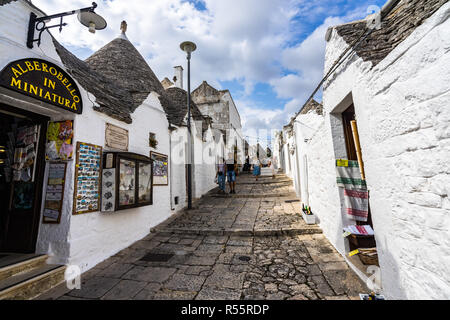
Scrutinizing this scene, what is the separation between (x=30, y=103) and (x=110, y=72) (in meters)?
5.02

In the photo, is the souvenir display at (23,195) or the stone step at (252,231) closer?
the souvenir display at (23,195)

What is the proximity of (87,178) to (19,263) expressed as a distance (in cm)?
159

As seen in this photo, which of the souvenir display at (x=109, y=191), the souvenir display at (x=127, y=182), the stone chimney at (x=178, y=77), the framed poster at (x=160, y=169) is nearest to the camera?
the souvenir display at (x=109, y=191)

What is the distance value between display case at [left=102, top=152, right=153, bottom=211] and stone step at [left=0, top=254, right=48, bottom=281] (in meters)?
1.21

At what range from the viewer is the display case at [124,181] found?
4.09m

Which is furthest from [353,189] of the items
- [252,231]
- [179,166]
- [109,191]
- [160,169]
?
[179,166]

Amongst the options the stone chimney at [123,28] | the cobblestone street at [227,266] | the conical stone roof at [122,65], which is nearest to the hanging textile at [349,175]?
the cobblestone street at [227,266]

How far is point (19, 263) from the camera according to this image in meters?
3.05

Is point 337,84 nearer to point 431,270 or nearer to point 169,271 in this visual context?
point 431,270

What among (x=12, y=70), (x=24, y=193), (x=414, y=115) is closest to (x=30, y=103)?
(x=12, y=70)

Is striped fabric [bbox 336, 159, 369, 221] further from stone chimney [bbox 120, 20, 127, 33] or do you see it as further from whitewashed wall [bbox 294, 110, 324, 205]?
stone chimney [bbox 120, 20, 127, 33]

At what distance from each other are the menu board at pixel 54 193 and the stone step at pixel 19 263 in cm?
61

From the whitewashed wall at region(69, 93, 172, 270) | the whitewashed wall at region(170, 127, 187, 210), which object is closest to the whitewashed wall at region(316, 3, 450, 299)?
the whitewashed wall at region(69, 93, 172, 270)

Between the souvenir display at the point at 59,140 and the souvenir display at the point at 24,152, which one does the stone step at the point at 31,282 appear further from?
the souvenir display at the point at 59,140
